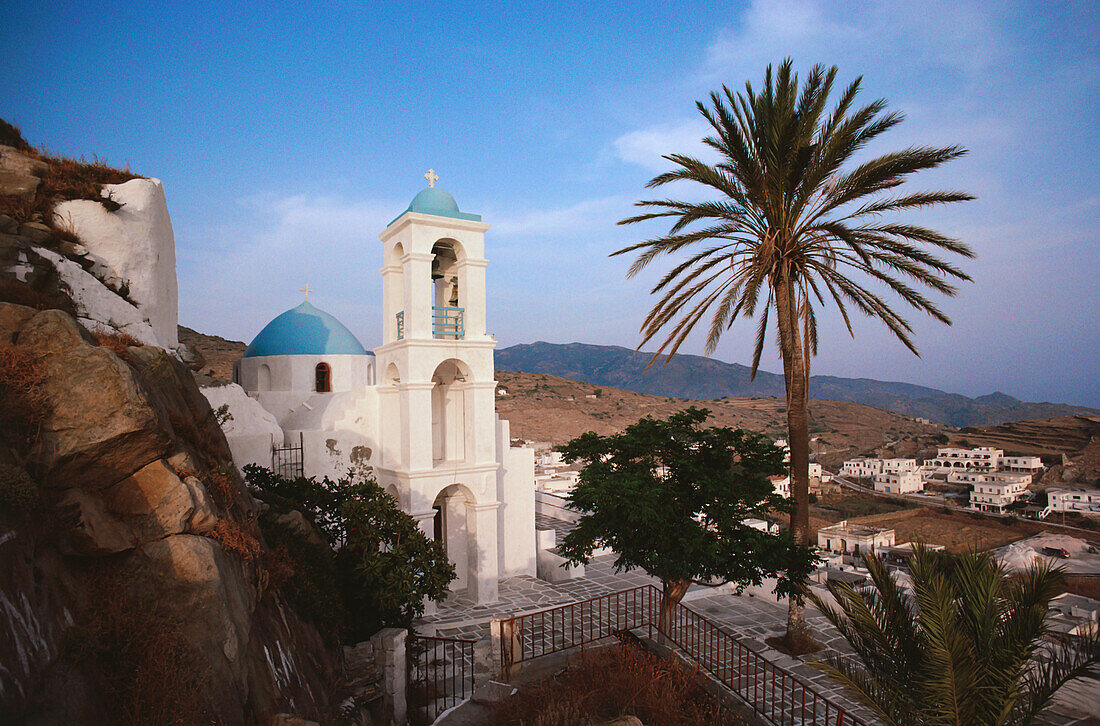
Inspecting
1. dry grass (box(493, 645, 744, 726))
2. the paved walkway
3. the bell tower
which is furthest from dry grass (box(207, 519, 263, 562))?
the bell tower

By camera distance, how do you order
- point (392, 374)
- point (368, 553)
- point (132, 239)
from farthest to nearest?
point (392, 374)
point (132, 239)
point (368, 553)

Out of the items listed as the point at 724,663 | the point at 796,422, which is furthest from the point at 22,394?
the point at 796,422

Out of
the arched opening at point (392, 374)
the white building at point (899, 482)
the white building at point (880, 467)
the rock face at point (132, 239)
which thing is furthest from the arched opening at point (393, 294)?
the white building at point (880, 467)

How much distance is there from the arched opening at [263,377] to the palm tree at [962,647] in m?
15.1

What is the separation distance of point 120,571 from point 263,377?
13.0 m

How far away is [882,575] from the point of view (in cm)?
585

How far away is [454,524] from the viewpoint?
15.0 m

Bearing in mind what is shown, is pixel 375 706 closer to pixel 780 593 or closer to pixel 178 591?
pixel 178 591

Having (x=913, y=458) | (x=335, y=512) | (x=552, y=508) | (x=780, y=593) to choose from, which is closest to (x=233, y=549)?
(x=335, y=512)

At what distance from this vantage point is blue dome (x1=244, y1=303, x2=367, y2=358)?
53.2 ft

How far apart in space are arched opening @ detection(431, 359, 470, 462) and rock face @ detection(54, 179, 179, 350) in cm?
636

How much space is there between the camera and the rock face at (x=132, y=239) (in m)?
9.26

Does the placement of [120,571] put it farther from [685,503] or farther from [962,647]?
[685,503]

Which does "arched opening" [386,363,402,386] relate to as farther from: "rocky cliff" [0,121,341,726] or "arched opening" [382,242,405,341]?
"rocky cliff" [0,121,341,726]
